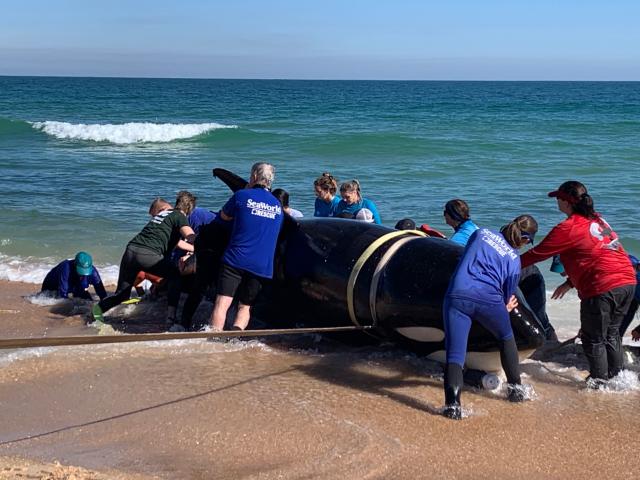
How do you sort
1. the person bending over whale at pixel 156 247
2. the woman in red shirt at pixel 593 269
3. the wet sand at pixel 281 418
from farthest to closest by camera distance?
the person bending over whale at pixel 156 247 → the woman in red shirt at pixel 593 269 → the wet sand at pixel 281 418

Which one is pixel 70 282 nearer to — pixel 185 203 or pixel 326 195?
pixel 185 203

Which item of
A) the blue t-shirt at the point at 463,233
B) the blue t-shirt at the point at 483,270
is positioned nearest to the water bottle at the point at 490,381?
the blue t-shirt at the point at 483,270

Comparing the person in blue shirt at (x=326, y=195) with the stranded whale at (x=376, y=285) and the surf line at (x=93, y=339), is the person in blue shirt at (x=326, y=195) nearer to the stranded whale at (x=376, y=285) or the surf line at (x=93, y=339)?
the stranded whale at (x=376, y=285)

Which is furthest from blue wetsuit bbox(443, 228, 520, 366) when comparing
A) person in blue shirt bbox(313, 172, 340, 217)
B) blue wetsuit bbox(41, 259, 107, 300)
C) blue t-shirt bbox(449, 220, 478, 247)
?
blue wetsuit bbox(41, 259, 107, 300)

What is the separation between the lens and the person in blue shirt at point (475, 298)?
18.3 ft

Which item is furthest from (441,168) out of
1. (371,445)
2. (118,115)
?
(118,115)

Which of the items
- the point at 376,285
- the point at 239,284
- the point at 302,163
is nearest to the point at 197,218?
the point at 239,284

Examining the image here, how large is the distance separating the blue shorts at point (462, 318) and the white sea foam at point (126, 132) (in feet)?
92.4

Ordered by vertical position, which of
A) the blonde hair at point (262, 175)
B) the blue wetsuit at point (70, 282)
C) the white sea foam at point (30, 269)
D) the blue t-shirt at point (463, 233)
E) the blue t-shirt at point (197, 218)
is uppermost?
the blonde hair at point (262, 175)

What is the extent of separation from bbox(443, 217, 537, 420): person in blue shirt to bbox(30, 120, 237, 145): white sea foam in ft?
92.3

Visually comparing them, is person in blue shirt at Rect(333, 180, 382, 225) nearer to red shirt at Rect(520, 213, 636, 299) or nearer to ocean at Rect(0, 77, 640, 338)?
ocean at Rect(0, 77, 640, 338)

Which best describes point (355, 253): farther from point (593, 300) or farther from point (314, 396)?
point (593, 300)

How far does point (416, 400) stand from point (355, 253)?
52.7 inches

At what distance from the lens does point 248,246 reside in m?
6.89
